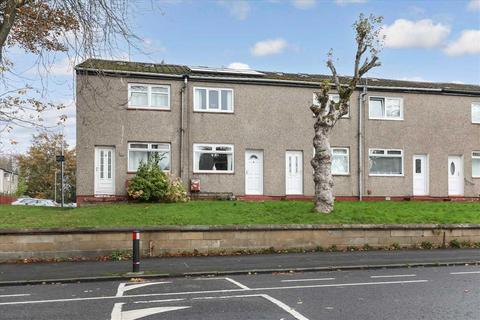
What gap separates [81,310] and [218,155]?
15580 millimetres

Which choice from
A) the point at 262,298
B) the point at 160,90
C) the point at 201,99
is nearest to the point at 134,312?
the point at 262,298

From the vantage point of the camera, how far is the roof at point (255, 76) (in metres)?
22.0

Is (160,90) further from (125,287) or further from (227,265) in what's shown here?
(125,287)

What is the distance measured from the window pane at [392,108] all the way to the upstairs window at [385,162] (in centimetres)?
166

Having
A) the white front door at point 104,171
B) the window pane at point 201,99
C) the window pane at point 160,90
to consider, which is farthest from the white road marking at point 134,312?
the window pane at point 201,99

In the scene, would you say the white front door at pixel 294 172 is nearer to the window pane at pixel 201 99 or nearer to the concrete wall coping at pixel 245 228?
the window pane at pixel 201 99

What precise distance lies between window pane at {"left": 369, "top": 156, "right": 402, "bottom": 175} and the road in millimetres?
13799

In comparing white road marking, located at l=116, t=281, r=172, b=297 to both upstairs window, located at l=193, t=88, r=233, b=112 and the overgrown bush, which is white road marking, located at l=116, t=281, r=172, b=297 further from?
upstairs window, located at l=193, t=88, r=233, b=112

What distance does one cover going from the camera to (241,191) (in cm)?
2258

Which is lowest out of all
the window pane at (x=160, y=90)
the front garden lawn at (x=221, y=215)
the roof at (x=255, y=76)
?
the front garden lawn at (x=221, y=215)

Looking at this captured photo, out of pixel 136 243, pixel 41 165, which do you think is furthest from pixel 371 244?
pixel 41 165

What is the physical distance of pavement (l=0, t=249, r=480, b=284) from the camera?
410 inches

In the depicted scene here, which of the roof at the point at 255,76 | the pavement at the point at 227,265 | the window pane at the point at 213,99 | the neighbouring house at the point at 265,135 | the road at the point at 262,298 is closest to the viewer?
the road at the point at 262,298

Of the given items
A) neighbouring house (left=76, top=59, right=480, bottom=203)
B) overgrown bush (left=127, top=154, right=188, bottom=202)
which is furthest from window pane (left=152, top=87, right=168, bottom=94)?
overgrown bush (left=127, top=154, right=188, bottom=202)
